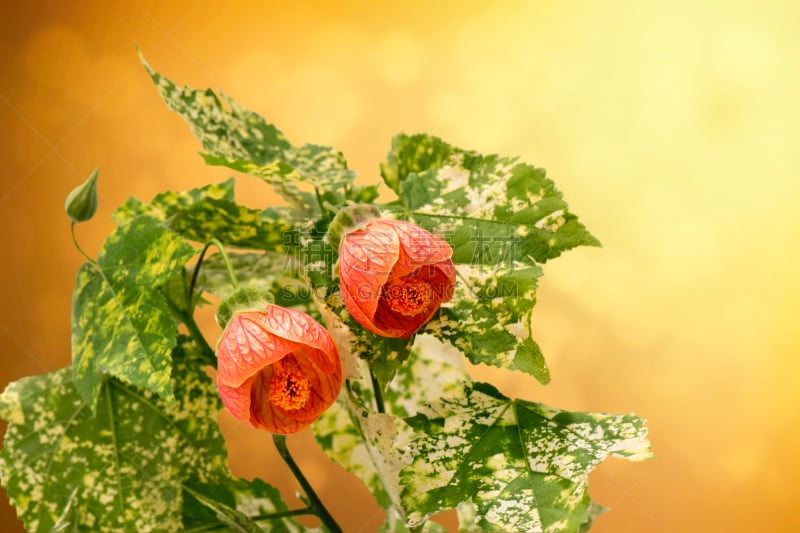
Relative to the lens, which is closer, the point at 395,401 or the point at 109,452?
the point at 109,452

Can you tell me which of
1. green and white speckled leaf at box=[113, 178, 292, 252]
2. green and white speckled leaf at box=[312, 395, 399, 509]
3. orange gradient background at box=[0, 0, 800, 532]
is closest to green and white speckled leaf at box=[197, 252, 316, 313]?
green and white speckled leaf at box=[113, 178, 292, 252]

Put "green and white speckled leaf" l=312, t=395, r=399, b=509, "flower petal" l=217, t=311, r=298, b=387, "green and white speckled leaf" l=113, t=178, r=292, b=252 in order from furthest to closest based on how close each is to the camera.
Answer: "green and white speckled leaf" l=312, t=395, r=399, b=509
"green and white speckled leaf" l=113, t=178, r=292, b=252
"flower petal" l=217, t=311, r=298, b=387

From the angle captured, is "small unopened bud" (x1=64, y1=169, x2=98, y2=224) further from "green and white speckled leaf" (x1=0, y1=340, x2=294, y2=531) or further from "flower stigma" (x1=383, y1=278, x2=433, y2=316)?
"flower stigma" (x1=383, y1=278, x2=433, y2=316)

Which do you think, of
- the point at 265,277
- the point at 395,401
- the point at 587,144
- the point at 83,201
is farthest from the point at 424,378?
the point at 587,144

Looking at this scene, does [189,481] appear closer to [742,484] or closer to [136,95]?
[136,95]

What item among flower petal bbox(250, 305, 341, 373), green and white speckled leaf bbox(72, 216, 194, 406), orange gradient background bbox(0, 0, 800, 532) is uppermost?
orange gradient background bbox(0, 0, 800, 532)

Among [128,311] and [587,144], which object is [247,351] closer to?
[128,311]
